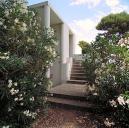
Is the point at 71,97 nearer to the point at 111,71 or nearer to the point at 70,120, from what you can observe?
the point at 70,120

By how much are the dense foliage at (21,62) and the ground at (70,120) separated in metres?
0.60

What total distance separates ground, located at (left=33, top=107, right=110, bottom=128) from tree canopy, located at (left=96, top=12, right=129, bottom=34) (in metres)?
13.8

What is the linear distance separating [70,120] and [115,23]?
15095 mm

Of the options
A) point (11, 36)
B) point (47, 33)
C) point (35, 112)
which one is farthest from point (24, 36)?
point (35, 112)

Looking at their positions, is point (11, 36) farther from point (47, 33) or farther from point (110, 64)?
point (110, 64)

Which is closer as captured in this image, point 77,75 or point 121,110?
point 121,110

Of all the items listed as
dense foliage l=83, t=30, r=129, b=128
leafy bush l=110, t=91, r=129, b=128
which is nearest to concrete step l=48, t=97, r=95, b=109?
dense foliage l=83, t=30, r=129, b=128

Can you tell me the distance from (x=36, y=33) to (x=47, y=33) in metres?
0.38

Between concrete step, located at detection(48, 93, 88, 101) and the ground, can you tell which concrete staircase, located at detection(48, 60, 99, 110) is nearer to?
concrete step, located at detection(48, 93, 88, 101)

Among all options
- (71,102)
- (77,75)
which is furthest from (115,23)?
(71,102)

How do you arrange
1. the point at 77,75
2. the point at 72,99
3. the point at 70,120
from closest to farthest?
A: the point at 70,120, the point at 72,99, the point at 77,75

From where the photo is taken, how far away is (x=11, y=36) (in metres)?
6.16

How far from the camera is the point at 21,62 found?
17.6 feet

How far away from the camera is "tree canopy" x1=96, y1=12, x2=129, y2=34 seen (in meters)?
20.2
